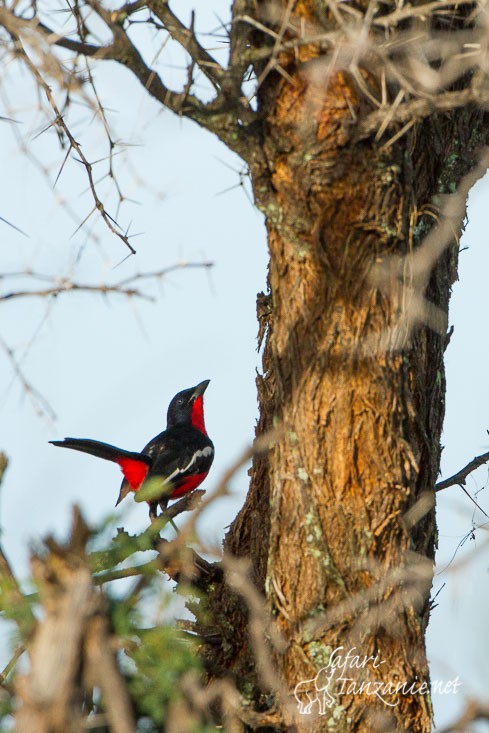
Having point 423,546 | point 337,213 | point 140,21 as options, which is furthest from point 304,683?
point 140,21

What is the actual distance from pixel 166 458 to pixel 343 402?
9.86 feet

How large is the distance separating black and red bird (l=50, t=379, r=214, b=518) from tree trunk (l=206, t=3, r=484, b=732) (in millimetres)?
2322

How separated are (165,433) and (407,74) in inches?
158

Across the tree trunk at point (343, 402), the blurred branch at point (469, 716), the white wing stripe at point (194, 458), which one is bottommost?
the blurred branch at point (469, 716)

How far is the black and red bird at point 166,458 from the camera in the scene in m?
5.93

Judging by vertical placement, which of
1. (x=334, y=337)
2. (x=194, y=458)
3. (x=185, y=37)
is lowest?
(x=334, y=337)

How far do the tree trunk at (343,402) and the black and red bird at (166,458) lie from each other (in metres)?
2.32

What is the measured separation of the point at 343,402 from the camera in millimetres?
3404

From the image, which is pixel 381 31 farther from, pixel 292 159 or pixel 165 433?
pixel 165 433

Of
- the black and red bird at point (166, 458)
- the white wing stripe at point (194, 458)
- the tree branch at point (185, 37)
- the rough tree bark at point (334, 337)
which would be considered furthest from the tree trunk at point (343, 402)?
the white wing stripe at point (194, 458)

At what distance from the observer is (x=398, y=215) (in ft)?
11.1

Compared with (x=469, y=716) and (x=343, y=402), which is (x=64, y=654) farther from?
(x=343, y=402)

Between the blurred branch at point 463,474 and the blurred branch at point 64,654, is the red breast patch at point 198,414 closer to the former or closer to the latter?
the blurred branch at point 463,474

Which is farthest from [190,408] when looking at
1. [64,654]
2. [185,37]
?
[64,654]
